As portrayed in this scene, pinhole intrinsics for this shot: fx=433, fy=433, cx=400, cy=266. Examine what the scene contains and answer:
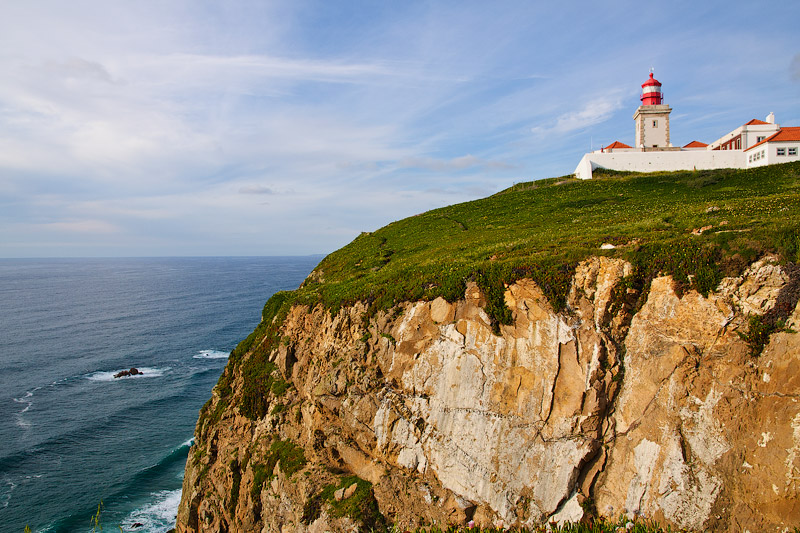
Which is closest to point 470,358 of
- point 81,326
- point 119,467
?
point 119,467

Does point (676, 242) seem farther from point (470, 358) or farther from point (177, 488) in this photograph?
point (177, 488)

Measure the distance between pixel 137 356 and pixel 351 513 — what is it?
2284 inches

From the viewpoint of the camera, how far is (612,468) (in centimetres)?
1329

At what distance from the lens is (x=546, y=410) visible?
14.3 meters

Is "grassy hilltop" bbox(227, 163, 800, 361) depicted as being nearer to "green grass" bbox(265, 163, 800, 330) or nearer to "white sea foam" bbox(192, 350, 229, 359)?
"green grass" bbox(265, 163, 800, 330)

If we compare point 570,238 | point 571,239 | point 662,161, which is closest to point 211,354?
point 570,238

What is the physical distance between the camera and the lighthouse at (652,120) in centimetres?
Answer: 5488

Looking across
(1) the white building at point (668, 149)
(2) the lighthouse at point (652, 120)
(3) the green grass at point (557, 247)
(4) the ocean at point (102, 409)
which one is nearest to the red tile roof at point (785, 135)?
(1) the white building at point (668, 149)

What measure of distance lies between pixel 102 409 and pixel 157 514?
2000 cm

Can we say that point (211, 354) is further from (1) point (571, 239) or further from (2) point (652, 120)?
(2) point (652, 120)

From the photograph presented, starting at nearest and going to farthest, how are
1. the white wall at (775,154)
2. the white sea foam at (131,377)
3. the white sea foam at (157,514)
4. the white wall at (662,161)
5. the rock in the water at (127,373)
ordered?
the white sea foam at (157,514), the white wall at (775,154), the white wall at (662,161), the white sea foam at (131,377), the rock in the water at (127,373)

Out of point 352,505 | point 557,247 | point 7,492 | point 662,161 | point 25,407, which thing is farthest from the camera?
→ point 662,161

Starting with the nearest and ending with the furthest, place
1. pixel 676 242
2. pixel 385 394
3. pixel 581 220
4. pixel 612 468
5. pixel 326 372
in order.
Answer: pixel 612 468, pixel 676 242, pixel 385 394, pixel 326 372, pixel 581 220

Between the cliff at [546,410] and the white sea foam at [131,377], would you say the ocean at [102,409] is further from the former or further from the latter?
the cliff at [546,410]
